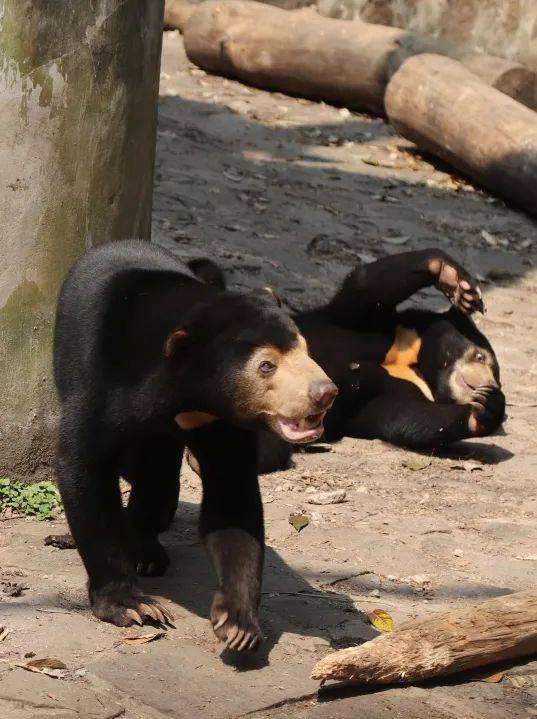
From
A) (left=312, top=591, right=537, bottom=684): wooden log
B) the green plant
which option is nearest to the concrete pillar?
the green plant

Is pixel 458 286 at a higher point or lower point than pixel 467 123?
higher

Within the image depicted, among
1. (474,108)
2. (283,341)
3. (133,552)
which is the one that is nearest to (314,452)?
(133,552)

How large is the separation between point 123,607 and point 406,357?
330cm

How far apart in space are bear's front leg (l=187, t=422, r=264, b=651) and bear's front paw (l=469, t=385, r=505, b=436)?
240 cm

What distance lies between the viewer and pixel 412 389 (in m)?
6.95

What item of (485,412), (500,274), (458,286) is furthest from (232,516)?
(500,274)

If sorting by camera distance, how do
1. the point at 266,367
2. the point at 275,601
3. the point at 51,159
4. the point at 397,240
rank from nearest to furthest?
the point at 266,367 → the point at 275,601 → the point at 51,159 → the point at 397,240

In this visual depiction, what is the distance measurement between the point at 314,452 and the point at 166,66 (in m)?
9.00

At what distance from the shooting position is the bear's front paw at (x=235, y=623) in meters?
3.95

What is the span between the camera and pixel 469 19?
44.9ft

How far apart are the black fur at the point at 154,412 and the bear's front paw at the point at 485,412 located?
232 cm

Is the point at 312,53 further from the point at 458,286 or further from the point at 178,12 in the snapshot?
the point at 458,286

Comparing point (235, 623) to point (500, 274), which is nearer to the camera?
point (235, 623)

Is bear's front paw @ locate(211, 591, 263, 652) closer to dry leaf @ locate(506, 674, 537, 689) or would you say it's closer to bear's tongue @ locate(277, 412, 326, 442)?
bear's tongue @ locate(277, 412, 326, 442)
